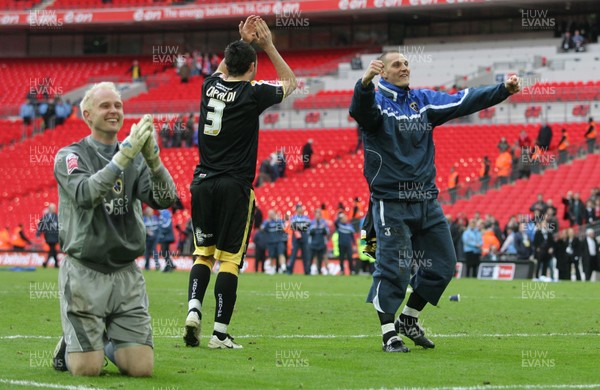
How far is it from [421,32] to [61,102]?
16545 millimetres

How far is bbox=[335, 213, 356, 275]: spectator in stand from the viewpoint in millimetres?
31297

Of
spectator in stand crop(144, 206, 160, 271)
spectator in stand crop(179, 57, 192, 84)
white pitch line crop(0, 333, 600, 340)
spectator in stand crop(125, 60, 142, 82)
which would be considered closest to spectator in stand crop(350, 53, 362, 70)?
Answer: spectator in stand crop(179, 57, 192, 84)

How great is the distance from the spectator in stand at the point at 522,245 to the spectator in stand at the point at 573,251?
49.5 inches

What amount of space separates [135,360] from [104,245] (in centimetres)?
80

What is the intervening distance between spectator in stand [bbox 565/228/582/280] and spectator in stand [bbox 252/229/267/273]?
8.52 meters

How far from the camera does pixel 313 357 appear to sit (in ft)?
→ 29.5

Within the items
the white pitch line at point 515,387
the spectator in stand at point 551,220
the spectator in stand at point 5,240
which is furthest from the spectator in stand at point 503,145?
the white pitch line at point 515,387

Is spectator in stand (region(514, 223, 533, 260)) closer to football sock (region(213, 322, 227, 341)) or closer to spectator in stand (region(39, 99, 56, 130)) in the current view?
football sock (region(213, 322, 227, 341))

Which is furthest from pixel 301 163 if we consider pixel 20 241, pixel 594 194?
pixel 594 194

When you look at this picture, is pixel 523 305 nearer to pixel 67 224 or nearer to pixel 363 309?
pixel 363 309

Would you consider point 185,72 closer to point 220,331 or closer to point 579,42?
point 579,42

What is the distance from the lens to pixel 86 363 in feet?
24.8

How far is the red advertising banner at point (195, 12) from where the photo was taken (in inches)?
1906

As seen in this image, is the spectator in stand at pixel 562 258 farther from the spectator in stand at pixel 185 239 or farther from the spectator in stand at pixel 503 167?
the spectator in stand at pixel 185 239
